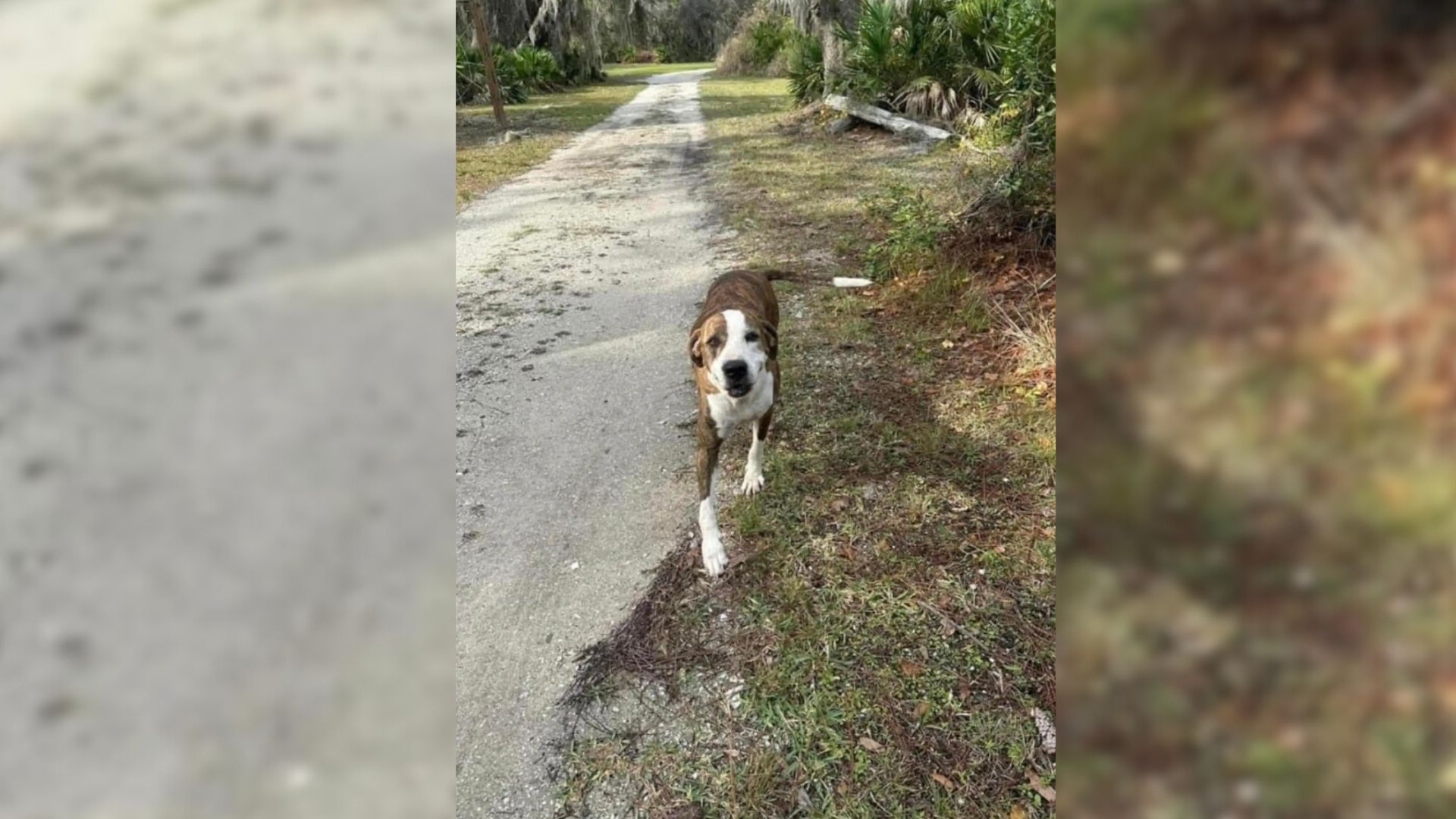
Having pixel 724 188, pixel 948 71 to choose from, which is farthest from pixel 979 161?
pixel 948 71

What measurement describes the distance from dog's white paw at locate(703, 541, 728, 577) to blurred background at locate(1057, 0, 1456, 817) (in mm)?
2811

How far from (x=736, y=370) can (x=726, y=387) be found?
0.27 feet

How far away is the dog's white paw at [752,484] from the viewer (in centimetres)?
373

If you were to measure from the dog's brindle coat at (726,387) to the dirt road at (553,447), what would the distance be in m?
0.29

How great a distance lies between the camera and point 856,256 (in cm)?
680

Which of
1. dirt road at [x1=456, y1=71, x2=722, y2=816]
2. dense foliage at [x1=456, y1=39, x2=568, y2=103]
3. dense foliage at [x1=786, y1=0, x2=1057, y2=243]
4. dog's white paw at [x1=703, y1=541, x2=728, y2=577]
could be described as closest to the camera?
dirt road at [x1=456, y1=71, x2=722, y2=816]

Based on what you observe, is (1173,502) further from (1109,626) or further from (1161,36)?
(1161,36)

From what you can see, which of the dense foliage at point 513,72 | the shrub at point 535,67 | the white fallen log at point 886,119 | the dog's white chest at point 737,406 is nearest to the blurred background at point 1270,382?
the dog's white chest at point 737,406

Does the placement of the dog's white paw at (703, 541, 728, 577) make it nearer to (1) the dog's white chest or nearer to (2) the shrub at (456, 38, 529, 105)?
(1) the dog's white chest

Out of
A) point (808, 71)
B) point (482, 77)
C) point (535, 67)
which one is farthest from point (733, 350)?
point (535, 67)

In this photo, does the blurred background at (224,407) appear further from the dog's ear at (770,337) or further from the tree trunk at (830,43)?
the tree trunk at (830,43)

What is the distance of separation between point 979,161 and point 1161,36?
24.6 feet

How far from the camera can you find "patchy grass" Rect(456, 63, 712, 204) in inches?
480

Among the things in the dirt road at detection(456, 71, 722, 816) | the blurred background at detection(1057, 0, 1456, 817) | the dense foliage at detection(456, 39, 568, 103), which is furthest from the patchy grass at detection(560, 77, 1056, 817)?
the dense foliage at detection(456, 39, 568, 103)
